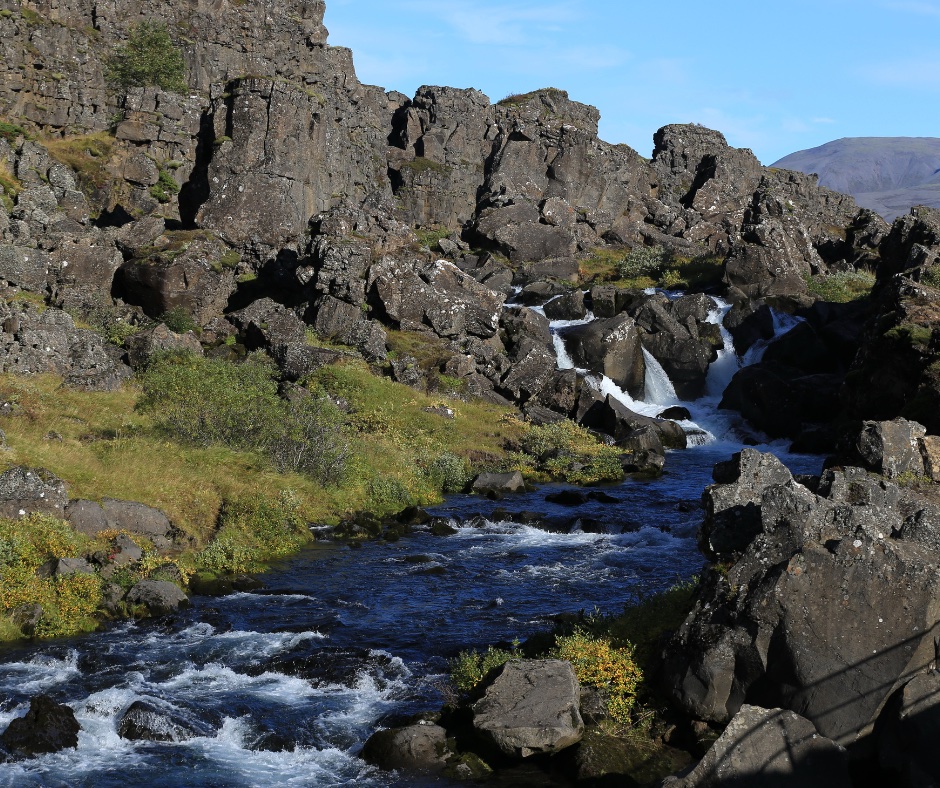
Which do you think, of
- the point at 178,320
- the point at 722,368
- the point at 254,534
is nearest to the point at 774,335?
the point at 722,368

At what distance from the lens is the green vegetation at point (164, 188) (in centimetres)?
6072

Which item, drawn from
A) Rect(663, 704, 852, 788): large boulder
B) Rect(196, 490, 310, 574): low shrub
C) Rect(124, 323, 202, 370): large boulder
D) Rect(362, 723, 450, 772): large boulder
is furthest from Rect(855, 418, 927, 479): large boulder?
Rect(124, 323, 202, 370): large boulder

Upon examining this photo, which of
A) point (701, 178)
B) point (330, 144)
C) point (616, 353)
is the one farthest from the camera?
point (701, 178)

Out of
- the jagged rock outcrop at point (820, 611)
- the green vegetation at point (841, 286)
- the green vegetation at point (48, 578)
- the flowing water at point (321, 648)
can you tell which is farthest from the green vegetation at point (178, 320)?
the green vegetation at point (841, 286)

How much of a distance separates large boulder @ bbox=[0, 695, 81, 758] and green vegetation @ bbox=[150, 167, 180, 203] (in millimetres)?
51587

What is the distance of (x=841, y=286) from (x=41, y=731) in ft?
214

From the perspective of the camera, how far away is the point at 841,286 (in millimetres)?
67125

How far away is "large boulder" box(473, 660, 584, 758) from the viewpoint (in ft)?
44.8

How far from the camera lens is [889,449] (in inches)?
741

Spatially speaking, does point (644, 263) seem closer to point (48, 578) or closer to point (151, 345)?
point (151, 345)

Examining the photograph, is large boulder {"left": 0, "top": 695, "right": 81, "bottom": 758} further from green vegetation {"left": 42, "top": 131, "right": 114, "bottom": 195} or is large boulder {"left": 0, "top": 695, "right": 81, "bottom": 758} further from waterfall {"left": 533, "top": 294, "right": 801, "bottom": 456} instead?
green vegetation {"left": 42, "top": 131, "right": 114, "bottom": 195}

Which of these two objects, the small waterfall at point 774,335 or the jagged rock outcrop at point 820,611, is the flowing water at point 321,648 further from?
the small waterfall at point 774,335

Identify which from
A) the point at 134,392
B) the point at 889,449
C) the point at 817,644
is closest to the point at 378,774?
the point at 817,644

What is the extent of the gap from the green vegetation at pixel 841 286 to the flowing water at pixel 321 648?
1604 inches
